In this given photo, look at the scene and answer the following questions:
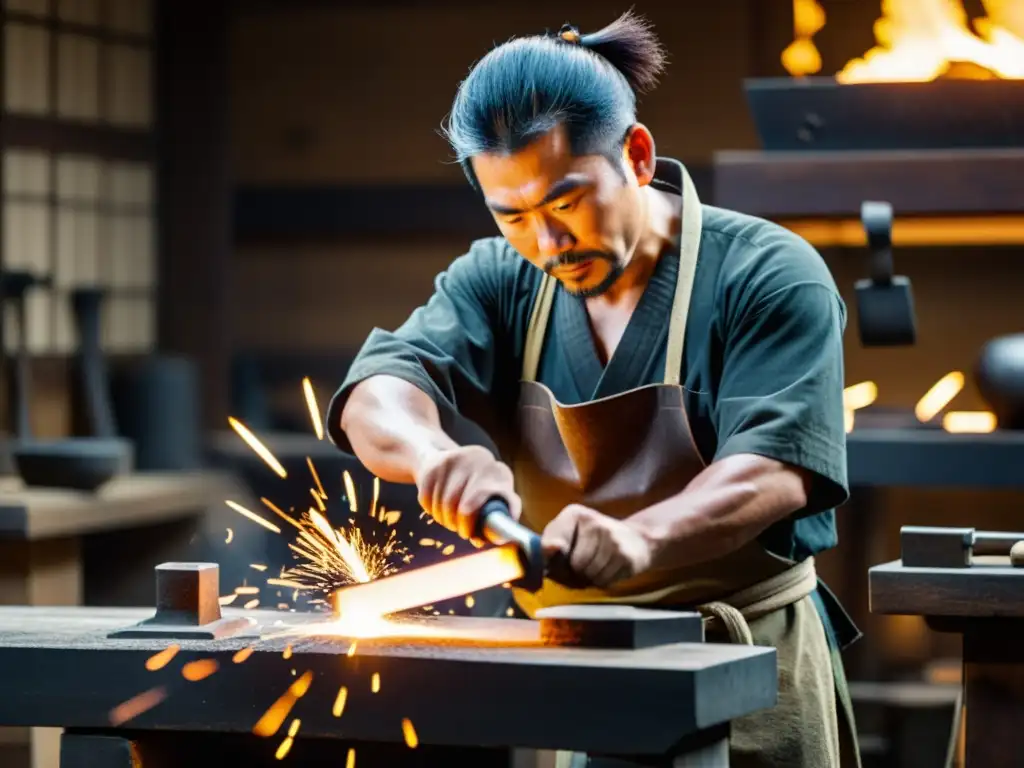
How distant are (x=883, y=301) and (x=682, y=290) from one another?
190 cm

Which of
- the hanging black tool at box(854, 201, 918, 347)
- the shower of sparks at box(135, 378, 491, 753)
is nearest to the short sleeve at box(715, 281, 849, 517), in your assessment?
the shower of sparks at box(135, 378, 491, 753)

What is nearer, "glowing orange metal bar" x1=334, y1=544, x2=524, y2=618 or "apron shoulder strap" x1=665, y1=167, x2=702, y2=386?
"glowing orange metal bar" x1=334, y1=544, x2=524, y2=618

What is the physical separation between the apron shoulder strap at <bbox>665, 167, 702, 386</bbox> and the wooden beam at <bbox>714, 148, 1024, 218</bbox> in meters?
1.87

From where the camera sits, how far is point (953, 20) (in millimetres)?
5473

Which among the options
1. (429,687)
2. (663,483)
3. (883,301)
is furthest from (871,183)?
(429,687)

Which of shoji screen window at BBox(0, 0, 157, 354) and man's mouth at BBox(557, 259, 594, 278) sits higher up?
shoji screen window at BBox(0, 0, 157, 354)

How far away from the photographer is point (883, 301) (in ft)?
16.4

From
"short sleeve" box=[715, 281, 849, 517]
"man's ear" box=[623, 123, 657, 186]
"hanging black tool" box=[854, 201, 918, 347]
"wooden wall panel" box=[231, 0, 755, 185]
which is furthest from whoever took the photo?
"wooden wall panel" box=[231, 0, 755, 185]

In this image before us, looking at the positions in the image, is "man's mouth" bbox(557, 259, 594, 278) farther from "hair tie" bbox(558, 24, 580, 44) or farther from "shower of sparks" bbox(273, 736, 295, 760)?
"shower of sparks" bbox(273, 736, 295, 760)

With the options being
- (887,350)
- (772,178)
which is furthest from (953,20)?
(887,350)

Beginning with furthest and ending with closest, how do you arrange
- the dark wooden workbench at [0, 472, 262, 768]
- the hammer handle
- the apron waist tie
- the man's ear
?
1. the dark wooden workbench at [0, 472, 262, 768]
2. the hammer handle
3. the man's ear
4. the apron waist tie

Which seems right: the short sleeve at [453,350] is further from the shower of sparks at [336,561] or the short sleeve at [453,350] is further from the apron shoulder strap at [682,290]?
the apron shoulder strap at [682,290]

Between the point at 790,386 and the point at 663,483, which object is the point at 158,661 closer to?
the point at 663,483

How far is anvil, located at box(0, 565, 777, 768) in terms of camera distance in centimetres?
245
